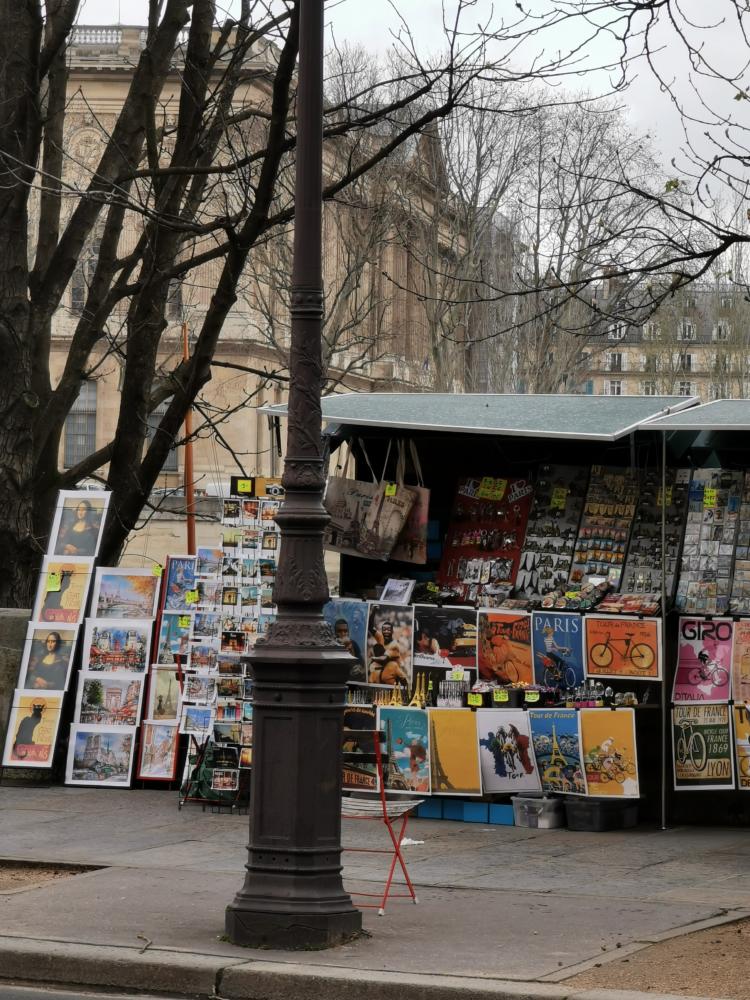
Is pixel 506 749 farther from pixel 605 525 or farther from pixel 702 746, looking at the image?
pixel 605 525

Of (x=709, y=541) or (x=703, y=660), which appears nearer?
(x=703, y=660)

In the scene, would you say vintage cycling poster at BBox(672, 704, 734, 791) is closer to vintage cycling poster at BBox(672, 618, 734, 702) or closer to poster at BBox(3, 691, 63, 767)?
vintage cycling poster at BBox(672, 618, 734, 702)

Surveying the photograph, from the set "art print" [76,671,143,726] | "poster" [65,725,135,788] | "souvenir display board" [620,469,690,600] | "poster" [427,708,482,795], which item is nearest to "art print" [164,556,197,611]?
"art print" [76,671,143,726]

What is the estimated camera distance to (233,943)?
777 cm

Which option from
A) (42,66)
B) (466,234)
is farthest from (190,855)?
(466,234)

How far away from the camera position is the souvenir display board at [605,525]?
12.8 metres

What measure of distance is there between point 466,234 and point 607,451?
28059 mm

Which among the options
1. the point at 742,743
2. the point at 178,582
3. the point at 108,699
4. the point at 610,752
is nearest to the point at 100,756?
the point at 108,699

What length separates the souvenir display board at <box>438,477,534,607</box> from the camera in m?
13.2

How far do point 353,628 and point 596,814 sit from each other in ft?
8.19

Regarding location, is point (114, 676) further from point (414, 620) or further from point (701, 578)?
point (701, 578)

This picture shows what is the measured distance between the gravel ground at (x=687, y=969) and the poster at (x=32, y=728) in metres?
7.26

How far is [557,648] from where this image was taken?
40.2 ft

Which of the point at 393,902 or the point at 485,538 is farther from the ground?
the point at 485,538
